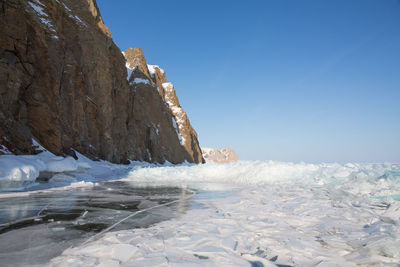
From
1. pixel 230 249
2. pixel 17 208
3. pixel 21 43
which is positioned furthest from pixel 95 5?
pixel 230 249

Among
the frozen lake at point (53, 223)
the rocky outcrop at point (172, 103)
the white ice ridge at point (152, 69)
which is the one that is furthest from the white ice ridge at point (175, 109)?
the frozen lake at point (53, 223)

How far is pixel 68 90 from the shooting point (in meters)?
20.8

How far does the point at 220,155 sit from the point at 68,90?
473 feet

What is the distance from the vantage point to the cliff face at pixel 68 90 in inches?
468

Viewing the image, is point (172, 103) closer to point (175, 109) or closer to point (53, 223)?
point (175, 109)

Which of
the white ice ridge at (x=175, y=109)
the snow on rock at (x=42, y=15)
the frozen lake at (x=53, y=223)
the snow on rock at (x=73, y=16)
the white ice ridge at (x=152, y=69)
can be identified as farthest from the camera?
the white ice ridge at (x=175, y=109)

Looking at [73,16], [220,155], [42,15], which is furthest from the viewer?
[220,155]

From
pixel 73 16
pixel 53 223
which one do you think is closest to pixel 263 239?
pixel 53 223

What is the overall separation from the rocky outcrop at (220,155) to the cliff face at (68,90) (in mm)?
113042

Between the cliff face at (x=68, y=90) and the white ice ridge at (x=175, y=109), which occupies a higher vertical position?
the white ice ridge at (x=175, y=109)

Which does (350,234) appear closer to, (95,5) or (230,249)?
(230,249)

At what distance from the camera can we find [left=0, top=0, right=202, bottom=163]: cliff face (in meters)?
11.9

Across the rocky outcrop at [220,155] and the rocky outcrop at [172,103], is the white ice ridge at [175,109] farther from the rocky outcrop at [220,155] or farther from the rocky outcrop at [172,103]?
the rocky outcrop at [220,155]

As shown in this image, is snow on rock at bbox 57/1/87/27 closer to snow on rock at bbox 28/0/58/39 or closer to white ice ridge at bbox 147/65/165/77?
snow on rock at bbox 28/0/58/39
